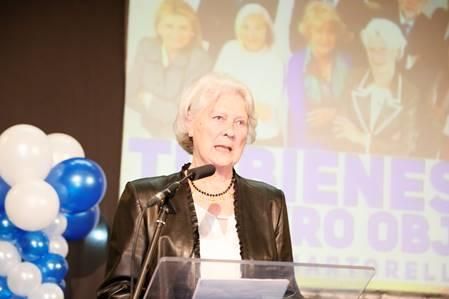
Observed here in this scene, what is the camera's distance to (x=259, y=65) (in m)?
4.24

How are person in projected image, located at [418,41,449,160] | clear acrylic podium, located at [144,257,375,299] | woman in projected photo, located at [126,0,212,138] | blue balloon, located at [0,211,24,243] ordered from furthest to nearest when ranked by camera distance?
person in projected image, located at [418,41,449,160]
woman in projected photo, located at [126,0,212,138]
blue balloon, located at [0,211,24,243]
clear acrylic podium, located at [144,257,375,299]

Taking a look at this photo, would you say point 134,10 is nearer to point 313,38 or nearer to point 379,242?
point 313,38

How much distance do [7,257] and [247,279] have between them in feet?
6.36

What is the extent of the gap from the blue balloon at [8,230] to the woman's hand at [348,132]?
1856 mm

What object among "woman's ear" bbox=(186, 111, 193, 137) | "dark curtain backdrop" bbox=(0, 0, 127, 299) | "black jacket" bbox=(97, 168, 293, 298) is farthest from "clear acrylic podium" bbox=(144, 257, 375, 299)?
"dark curtain backdrop" bbox=(0, 0, 127, 299)

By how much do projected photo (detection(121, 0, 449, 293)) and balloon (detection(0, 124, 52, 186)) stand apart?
0.66 meters

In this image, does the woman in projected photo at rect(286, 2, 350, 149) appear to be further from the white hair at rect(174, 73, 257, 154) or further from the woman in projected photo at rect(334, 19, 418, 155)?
the white hair at rect(174, 73, 257, 154)

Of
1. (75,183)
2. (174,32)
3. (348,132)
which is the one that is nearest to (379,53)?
(348,132)

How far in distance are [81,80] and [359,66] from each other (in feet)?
5.43

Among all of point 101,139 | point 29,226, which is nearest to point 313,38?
point 101,139

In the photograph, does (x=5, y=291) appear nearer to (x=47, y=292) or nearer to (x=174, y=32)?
(x=47, y=292)

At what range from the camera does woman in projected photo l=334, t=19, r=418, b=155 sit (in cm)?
430

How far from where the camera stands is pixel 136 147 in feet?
13.4

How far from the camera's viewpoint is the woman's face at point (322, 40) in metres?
4.31
